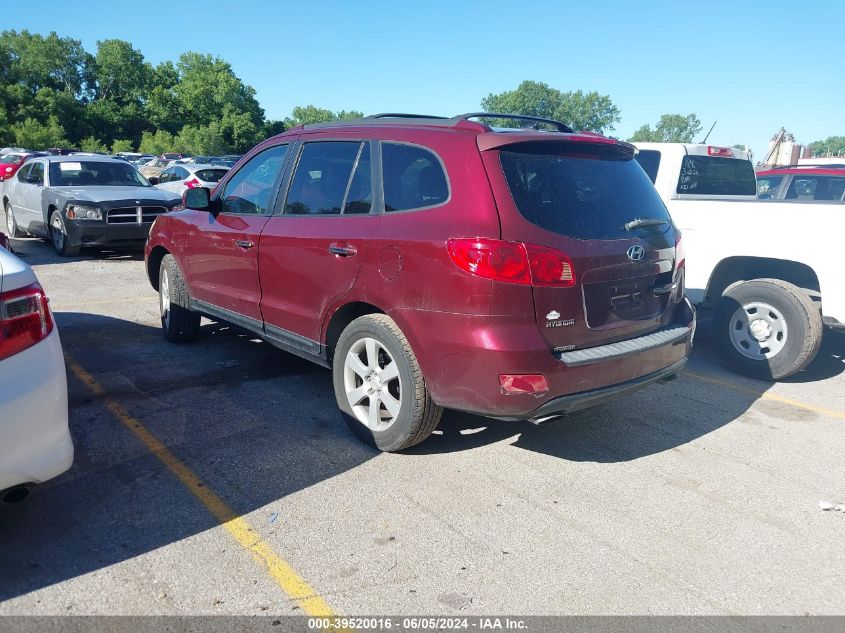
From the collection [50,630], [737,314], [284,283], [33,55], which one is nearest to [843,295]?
[737,314]

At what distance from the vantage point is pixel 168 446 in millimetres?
3924

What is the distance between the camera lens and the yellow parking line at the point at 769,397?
498cm

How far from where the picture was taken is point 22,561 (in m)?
2.78

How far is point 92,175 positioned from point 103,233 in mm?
1889

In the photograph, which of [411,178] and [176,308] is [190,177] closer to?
[176,308]

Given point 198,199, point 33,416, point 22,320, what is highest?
point 198,199

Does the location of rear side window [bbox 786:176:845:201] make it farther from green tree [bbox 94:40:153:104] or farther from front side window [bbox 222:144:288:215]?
green tree [bbox 94:40:153:104]

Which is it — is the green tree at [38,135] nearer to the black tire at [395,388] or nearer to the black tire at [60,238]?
the black tire at [60,238]

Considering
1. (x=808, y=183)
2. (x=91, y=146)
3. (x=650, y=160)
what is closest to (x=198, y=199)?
(x=650, y=160)

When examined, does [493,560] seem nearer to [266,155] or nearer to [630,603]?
[630,603]

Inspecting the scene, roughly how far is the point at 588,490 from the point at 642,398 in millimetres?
1723

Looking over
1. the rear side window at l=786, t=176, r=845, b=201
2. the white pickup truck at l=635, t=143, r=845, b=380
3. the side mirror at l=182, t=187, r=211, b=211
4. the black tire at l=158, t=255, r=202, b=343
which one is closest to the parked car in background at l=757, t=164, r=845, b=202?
the rear side window at l=786, t=176, r=845, b=201

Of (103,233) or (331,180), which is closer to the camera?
(331,180)

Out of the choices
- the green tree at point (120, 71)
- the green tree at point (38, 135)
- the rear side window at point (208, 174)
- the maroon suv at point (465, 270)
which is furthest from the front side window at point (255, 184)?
the green tree at point (120, 71)
